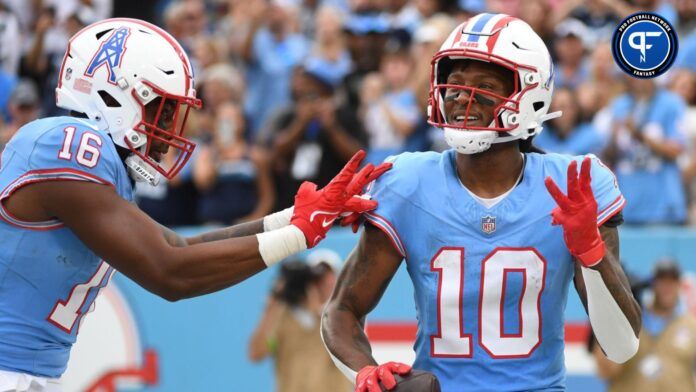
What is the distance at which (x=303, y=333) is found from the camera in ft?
25.2

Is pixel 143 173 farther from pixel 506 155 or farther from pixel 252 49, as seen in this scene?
pixel 252 49

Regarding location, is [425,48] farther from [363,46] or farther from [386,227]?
[386,227]

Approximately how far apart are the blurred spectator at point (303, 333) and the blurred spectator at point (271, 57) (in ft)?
6.07

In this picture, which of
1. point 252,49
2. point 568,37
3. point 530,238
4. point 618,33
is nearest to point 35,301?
point 530,238

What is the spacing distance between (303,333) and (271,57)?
2.76 m

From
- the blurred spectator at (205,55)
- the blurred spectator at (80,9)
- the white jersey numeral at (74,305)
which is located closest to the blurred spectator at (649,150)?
the blurred spectator at (205,55)

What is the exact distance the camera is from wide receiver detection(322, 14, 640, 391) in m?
3.90

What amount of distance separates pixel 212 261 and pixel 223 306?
4734mm

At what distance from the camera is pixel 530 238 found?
392 cm

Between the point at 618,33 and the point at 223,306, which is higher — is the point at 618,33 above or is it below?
above

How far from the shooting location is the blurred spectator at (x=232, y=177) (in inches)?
334

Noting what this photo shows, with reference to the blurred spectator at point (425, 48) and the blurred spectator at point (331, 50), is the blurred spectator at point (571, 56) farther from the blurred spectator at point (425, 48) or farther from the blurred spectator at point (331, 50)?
the blurred spectator at point (331, 50)

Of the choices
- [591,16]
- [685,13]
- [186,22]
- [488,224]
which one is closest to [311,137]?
[591,16]

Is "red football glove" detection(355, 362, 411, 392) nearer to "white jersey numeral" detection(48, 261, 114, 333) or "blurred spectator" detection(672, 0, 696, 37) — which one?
"white jersey numeral" detection(48, 261, 114, 333)
